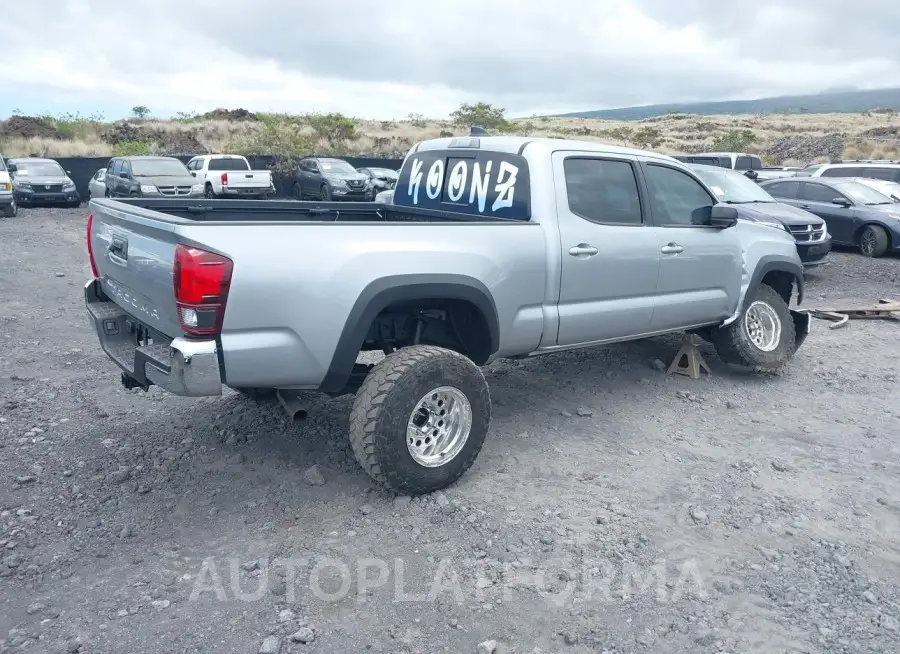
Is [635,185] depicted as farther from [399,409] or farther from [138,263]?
[138,263]

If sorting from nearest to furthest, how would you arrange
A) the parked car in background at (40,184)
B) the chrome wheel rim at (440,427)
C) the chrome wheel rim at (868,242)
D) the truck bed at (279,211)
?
the chrome wheel rim at (440,427) < the truck bed at (279,211) < the chrome wheel rim at (868,242) < the parked car in background at (40,184)

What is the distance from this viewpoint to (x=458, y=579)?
11.2 feet

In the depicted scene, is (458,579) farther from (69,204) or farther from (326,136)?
(326,136)

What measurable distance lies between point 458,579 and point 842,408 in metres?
3.80

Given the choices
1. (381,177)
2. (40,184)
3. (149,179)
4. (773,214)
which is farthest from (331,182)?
(773,214)

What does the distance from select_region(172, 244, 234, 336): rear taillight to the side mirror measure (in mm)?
3726

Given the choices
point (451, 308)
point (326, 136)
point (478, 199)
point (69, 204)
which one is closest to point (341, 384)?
point (451, 308)

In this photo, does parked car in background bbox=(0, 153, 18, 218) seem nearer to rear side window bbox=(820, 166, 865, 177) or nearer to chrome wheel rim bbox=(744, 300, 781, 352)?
chrome wheel rim bbox=(744, 300, 781, 352)

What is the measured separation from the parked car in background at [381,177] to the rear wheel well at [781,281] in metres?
17.9

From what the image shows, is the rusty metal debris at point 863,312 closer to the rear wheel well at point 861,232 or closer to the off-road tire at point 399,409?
the rear wheel well at point 861,232

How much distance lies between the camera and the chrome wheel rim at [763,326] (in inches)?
257

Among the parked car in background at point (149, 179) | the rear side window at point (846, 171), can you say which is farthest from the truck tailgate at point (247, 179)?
the rear side window at point (846, 171)

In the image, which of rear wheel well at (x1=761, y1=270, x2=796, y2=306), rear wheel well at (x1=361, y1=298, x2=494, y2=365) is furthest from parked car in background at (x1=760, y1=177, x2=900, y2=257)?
rear wheel well at (x1=361, y1=298, x2=494, y2=365)

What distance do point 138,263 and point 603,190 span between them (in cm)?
292
